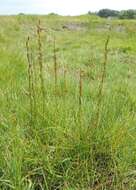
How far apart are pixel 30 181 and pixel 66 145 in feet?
1.17

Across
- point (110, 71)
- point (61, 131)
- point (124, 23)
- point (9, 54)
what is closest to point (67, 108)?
point (61, 131)

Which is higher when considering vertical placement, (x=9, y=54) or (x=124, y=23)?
(x=9, y=54)

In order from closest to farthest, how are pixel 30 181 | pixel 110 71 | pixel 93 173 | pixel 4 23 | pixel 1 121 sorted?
pixel 30 181, pixel 93 173, pixel 1 121, pixel 110 71, pixel 4 23

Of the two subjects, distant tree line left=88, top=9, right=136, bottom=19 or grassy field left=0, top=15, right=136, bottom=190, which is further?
distant tree line left=88, top=9, right=136, bottom=19

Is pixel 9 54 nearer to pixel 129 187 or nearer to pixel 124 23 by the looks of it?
pixel 129 187

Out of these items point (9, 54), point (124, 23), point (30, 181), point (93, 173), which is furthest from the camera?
point (124, 23)

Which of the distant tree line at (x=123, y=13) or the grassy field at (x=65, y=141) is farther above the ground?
the grassy field at (x=65, y=141)

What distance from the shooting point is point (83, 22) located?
16.1 m

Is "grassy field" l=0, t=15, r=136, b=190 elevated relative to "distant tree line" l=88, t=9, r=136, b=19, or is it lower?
elevated

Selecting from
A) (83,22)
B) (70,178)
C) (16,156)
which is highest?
(16,156)

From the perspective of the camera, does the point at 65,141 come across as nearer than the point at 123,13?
Yes

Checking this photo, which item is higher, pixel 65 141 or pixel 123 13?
pixel 65 141

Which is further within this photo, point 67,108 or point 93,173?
point 67,108

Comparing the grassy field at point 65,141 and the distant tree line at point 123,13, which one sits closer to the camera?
the grassy field at point 65,141
